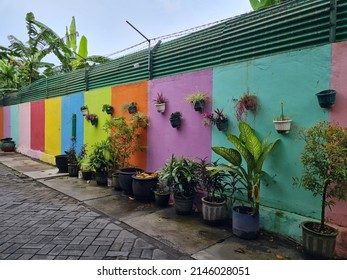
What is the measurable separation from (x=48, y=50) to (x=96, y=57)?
219 cm

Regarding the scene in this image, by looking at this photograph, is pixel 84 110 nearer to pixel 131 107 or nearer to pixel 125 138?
pixel 131 107

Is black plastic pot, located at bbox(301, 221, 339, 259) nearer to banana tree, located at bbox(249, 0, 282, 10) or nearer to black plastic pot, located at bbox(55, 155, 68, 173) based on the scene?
banana tree, located at bbox(249, 0, 282, 10)

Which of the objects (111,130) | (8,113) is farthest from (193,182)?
(8,113)

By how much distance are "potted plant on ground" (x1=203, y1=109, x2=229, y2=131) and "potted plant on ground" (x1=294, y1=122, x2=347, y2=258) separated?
1561 millimetres

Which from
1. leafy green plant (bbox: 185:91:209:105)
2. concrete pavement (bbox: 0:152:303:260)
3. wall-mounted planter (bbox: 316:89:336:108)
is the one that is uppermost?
leafy green plant (bbox: 185:91:209:105)

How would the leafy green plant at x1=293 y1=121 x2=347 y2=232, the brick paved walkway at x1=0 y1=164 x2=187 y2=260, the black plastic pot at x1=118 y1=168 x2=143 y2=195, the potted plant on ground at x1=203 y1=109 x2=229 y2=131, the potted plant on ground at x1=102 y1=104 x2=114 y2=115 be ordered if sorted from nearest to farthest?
the leafy green plant at x1=293 y1=121 x2=347 y2=232
the brick paved walkway at x1=0 y1=164 x2=187 y2=260
the potted plant on ground at x1=203 y1=109 x2=229 y2=131
the black plastic pot at x1=118 y1=168 x2=143 y2=195
the potted plant on ground at x1=102 y1=104 x2=114 y2=115

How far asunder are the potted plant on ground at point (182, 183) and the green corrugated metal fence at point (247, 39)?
6.45ft

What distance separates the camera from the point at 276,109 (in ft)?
12.0

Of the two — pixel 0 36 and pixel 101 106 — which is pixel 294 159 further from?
pixel 0 36

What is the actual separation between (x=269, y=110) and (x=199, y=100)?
129cm

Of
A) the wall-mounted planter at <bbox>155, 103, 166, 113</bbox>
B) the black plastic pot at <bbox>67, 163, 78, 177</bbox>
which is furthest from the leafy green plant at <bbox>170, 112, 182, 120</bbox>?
the black plastic pot at <bbox>67, 163, 78, 177</bbox>

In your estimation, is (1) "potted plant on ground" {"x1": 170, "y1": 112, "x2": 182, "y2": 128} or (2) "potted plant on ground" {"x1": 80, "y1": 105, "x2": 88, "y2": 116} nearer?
Answer: (1) "potted plant on ground" {"x1": 170, "y1": 112, "x2": 182, "y2": 128}

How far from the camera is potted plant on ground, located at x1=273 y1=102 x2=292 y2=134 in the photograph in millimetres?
3436

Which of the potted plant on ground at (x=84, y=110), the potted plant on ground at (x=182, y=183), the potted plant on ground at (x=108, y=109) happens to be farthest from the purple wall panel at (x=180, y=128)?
the potted plant on ground at (x=84, y=110)
